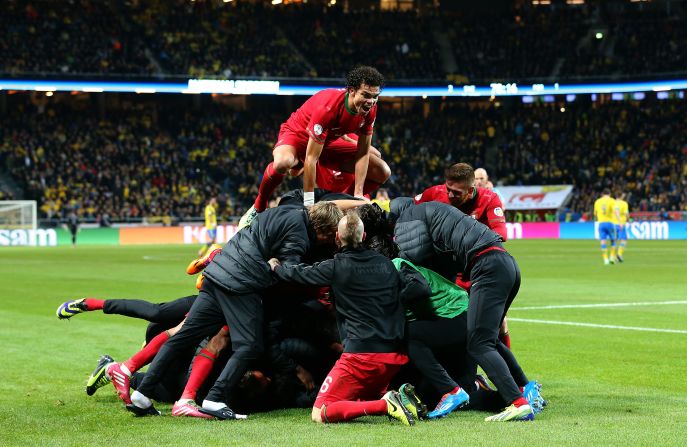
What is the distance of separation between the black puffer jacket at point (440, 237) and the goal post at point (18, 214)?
4281 cm

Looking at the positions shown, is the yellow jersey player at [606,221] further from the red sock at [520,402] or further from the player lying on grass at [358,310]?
the player lying on grass at [358,310]


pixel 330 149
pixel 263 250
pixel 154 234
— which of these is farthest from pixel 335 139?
pixel 154 234

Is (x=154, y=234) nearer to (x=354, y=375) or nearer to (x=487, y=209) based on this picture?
(x=487, y=209)

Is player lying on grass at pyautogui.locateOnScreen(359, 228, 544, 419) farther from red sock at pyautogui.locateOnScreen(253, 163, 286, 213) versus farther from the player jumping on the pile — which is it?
red sock at pyautogui.locateOnScreen(253, 163, 286, 213)

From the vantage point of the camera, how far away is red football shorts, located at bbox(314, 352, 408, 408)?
27.9 feet

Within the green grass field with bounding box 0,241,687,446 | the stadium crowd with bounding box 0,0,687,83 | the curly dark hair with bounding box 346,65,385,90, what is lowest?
the green grass field with bounding box 0,241,687,446

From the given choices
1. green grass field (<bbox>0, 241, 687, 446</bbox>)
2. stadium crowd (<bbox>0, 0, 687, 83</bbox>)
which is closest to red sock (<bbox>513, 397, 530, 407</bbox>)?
green grass field (<bbox>0, 241, 687, 446</bbox>)

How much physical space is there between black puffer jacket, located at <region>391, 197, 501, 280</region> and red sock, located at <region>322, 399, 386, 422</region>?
4.55 ft

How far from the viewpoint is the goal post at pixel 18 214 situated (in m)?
49.2

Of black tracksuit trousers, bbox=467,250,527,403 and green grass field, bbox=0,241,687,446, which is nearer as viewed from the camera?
green grass field, bbox=0,241,687,446

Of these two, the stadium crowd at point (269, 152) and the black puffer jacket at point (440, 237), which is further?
the stadium crowd at point (269, 152)

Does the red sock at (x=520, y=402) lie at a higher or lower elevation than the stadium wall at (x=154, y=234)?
lower

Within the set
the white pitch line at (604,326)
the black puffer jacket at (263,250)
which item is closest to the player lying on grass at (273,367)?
the black puffer jacket at (263,250)

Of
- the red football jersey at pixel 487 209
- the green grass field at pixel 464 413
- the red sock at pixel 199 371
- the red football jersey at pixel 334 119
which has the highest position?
the red football jersey at pixel 334 119
